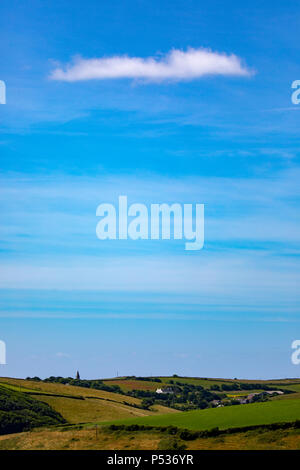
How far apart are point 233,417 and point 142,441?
847 inches

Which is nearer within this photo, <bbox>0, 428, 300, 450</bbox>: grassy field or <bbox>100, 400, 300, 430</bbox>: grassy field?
<bbox>0, 428, 300, 450</bbox>: grassy field

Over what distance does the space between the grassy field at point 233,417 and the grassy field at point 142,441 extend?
7023mm

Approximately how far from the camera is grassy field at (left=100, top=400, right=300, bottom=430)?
11869 centimetres

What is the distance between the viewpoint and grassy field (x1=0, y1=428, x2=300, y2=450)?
105062 mm

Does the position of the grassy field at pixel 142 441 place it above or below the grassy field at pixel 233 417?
below

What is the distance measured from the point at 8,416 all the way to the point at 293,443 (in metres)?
107

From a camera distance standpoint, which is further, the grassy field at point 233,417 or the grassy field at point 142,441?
the grassy field at point 233,417

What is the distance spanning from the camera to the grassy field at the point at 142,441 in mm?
105062

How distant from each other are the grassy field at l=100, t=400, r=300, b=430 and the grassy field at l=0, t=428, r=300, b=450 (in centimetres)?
702

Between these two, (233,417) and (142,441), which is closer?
(142,441)

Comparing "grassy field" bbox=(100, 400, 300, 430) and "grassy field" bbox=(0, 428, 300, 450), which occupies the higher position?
"grassy field" bbox=(100, 400, 300, 430)

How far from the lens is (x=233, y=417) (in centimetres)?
12675
